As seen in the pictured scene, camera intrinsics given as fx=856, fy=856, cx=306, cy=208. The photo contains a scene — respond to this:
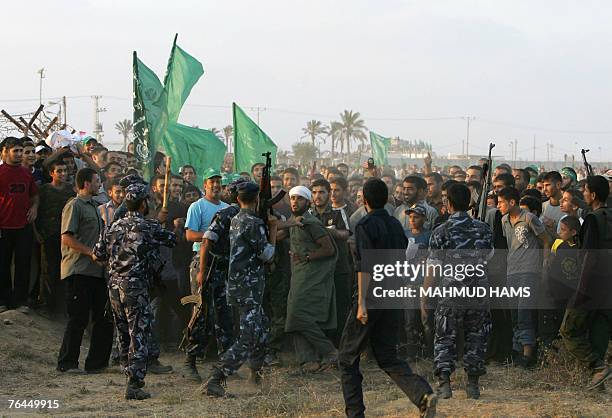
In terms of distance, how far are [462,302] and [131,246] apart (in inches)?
118

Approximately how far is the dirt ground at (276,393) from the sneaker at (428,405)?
602 mm

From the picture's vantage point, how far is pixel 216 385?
7.69 meters

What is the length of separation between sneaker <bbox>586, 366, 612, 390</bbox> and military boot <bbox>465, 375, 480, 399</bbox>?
1134 mm

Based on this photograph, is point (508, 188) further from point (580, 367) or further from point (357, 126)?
point (357, 126)

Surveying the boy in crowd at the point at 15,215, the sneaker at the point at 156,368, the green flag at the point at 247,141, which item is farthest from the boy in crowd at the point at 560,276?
the green flag at the point at 247,141

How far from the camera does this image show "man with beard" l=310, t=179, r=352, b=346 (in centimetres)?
936

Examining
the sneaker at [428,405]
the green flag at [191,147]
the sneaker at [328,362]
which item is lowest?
the sneaker at [328,362]

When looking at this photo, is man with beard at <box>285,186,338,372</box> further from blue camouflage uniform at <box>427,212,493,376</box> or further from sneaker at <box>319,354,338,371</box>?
blue camouflage uniform at <box>427,212,493,376</box>

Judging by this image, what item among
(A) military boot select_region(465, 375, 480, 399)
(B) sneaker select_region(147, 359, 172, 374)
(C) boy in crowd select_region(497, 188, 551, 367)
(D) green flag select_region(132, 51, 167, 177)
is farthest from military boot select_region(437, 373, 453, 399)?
(D) green flag select_region(132, 51, 167, 177)

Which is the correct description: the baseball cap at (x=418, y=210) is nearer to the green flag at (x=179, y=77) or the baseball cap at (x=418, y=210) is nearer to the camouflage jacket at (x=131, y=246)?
the camouflage jacket at (x=131, y=246)

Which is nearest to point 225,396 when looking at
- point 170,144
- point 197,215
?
point 197,215

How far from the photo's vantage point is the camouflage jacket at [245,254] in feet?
25.3

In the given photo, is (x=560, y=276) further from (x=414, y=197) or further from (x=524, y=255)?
(x=414, y=197)

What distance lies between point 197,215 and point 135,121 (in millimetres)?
3837
